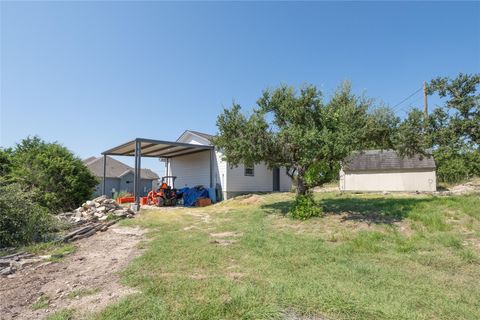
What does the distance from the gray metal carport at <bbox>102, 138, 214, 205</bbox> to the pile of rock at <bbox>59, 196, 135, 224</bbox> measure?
1358 mm

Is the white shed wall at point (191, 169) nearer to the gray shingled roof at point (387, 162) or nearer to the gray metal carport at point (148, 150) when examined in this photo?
the gray metal carport at point (148, 150)

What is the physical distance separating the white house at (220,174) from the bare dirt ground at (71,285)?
9.66 metres

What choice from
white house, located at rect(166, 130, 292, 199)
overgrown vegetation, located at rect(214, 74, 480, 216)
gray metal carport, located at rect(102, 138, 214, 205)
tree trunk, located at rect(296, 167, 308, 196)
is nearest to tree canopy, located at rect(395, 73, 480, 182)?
overgrown vegetation, located at rect(214, 74, 480, 216)

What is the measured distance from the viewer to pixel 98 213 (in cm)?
1052

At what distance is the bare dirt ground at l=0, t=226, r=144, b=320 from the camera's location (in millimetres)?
3514

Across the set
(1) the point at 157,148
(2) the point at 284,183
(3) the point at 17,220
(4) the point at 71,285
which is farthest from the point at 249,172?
(4) the point at 71,285

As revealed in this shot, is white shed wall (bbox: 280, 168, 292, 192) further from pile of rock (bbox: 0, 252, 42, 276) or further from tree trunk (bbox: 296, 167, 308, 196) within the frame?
pile of rock (bbox: 0, 252, 42, 276)

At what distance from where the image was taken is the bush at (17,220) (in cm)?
714

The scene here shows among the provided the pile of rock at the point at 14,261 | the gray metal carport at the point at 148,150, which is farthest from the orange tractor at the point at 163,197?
the pile of rock at the point at 14,261

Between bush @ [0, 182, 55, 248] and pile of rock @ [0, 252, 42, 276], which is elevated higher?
bush @ [0, 182, 55, 248]

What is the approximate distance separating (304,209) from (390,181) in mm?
14287

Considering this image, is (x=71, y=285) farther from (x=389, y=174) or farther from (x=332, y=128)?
(x=389, y=174)

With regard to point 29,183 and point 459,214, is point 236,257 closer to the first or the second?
point 459,214

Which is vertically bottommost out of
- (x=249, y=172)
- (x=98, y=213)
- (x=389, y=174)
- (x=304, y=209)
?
(x=98, y=213)
